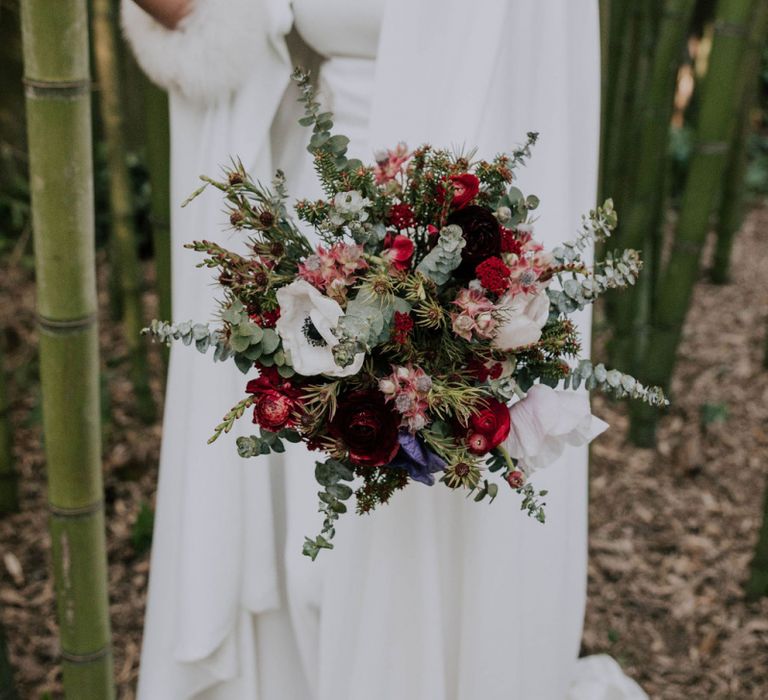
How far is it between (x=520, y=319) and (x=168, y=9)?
0.83m

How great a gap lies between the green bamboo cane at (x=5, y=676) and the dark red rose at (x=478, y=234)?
1199mm

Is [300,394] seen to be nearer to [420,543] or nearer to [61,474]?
[420,543]

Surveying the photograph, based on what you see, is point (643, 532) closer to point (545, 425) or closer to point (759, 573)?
point (759, 573)

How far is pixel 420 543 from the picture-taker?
1.44 metres

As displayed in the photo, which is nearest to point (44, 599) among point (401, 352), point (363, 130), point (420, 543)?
point (420, 543)

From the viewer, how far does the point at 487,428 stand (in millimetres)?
1038

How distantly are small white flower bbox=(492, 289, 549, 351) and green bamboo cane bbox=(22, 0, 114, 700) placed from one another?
658 mm

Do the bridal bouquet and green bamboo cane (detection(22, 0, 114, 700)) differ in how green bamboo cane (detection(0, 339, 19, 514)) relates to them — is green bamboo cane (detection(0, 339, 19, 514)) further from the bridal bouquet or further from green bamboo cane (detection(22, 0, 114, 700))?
the bridal bouquet

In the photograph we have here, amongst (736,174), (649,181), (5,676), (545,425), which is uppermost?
(736,174)

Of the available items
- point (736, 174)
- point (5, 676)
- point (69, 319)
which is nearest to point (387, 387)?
point (69, 319)

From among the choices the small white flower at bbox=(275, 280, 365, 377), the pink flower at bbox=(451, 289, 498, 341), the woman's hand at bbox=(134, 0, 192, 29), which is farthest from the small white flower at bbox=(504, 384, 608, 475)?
the woman's hand at bbox=(134, 0, 192, 29)

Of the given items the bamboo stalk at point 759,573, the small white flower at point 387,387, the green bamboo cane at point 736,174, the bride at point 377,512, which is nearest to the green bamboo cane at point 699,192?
the bamboo stalk at point 759,573

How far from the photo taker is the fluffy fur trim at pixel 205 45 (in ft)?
4.79

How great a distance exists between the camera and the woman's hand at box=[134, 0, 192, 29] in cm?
145
